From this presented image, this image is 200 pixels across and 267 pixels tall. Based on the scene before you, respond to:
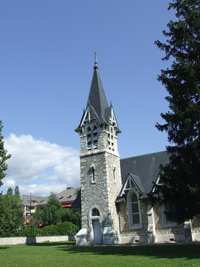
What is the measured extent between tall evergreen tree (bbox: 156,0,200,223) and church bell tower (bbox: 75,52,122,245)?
10470 millimetres

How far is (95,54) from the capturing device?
34562mm

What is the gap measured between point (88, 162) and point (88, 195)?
339 cm

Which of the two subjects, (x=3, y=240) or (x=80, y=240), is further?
(x=3, y=240)

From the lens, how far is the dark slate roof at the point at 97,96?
30191 millimetres

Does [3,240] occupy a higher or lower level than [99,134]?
lower

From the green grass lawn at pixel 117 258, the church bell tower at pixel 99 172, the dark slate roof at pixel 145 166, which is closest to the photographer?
the green grass lawn at pixel 117 258

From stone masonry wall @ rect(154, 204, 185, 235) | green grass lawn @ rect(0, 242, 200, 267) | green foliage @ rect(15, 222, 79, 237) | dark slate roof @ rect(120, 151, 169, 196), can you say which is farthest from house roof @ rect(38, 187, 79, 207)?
green grass lawn @ rect(0, 242, 200, 267)

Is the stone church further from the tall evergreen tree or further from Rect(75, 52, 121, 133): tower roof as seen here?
the tall evergreen tree

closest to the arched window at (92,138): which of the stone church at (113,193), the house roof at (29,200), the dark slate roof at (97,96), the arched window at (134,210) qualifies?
the stone church at (113,193)

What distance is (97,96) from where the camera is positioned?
31328 mm

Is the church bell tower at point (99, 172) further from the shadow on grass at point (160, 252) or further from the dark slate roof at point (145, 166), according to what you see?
the shadow on grass at point (160, 252)

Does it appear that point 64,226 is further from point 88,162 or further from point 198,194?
point 198,194

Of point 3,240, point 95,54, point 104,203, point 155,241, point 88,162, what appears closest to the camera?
point 155,241

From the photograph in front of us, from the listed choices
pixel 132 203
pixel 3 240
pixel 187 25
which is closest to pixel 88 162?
pixel 132 203
